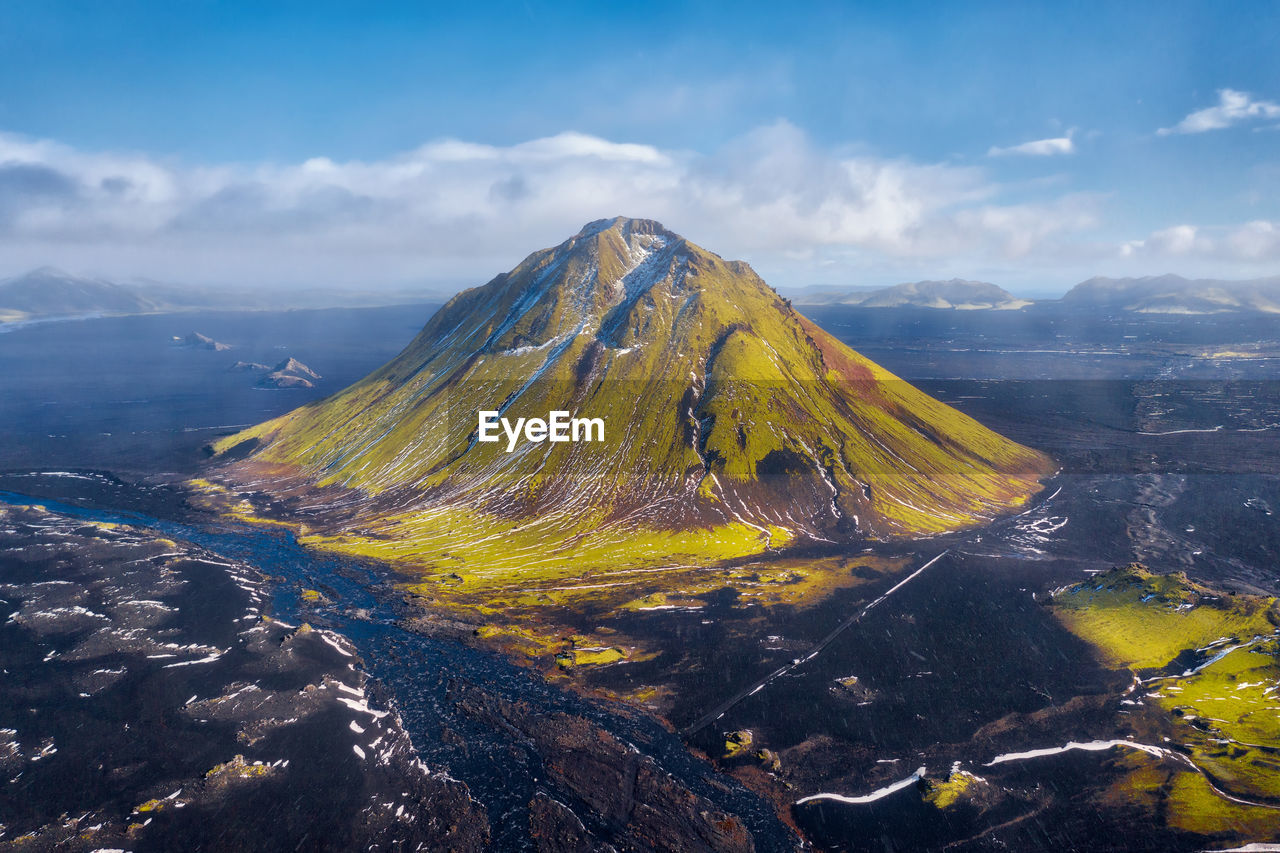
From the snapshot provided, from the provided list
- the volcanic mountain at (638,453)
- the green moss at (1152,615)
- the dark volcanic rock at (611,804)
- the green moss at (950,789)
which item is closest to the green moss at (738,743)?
the dark volcanic rock at (611,804)

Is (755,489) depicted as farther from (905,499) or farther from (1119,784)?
(1119,784)

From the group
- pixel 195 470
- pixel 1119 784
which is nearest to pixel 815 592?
pixel 1119 784

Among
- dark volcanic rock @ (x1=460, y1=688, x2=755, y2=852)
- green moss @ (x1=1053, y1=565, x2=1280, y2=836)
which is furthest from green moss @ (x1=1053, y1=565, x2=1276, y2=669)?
dark volcanic rock @ (x1=460, y1=688, x2=755, y2=852)

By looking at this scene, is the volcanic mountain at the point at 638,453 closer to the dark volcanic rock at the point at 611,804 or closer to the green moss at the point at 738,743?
the green moss at the point at 738,743

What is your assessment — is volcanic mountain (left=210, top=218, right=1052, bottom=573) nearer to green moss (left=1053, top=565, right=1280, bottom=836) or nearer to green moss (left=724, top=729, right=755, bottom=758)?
green moss (left=1053, top=565, right=1280, bottom=836)
